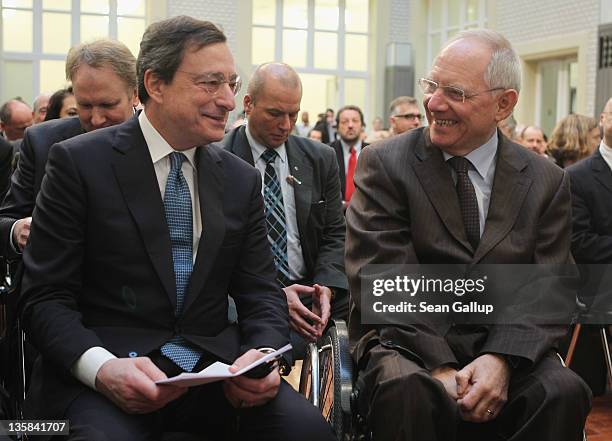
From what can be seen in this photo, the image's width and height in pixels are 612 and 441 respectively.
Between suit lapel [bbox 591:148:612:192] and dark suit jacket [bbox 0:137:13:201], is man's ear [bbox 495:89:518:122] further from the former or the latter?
dark suit jacket [bbox 0:137:13:201]

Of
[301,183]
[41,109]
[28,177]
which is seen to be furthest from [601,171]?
[41,109]

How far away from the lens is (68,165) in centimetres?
214

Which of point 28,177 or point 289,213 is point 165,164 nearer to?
point 28,177

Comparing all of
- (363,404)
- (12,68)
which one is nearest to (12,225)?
(363,404)

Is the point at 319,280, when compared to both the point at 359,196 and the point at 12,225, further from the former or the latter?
the point at 12,225

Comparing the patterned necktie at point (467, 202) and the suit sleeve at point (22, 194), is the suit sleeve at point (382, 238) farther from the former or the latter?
the suit sleeve at point (22, 194)

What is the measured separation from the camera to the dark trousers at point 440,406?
86.7 inches

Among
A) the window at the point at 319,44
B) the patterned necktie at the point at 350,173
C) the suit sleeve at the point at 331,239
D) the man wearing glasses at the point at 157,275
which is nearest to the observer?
the man wearing glasses at the point at 157,275

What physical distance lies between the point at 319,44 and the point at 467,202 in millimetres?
17260

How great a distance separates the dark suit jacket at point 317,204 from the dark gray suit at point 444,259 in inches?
26.5

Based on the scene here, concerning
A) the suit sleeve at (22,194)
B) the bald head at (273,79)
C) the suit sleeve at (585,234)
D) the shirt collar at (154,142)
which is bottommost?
the suit sleeve at (585,234)

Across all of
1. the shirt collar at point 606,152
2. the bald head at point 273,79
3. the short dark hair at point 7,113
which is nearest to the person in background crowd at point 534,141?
the shirt collar at point 606,152

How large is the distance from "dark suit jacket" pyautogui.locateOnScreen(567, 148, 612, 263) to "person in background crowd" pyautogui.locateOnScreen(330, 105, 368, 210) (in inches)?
106

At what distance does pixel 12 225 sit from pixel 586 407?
195 cm
